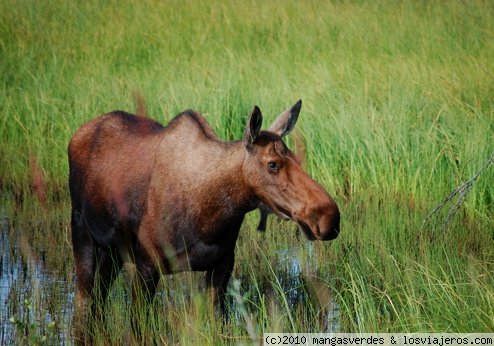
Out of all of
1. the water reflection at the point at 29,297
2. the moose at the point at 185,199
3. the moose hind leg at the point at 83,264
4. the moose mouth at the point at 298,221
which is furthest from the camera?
the moose hind leg at the point at 83,264

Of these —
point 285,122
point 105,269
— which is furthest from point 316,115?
point 285,122

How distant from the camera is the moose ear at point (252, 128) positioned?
5457 mm

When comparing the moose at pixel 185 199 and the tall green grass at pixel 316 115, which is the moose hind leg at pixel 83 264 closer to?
the moose at pixel 185 199

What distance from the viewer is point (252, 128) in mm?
5504

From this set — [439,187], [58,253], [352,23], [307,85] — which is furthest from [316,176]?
[352,23]

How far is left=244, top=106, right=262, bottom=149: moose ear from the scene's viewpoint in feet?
17.9

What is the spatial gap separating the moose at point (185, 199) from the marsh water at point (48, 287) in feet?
0.83

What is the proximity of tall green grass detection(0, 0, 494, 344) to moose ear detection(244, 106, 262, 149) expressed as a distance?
775 millimetres

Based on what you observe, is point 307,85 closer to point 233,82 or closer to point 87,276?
point 233,82

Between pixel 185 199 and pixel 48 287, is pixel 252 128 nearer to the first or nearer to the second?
pixel 185 199

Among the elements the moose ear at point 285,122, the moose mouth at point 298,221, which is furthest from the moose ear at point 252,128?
the moose mouth at point 298,221

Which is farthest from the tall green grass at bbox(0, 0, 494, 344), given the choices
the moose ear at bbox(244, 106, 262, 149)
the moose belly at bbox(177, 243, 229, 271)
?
the moose ear at bbox(244, 106, 262, 149)

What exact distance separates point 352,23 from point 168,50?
97.9 inches

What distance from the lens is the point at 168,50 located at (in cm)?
1209
